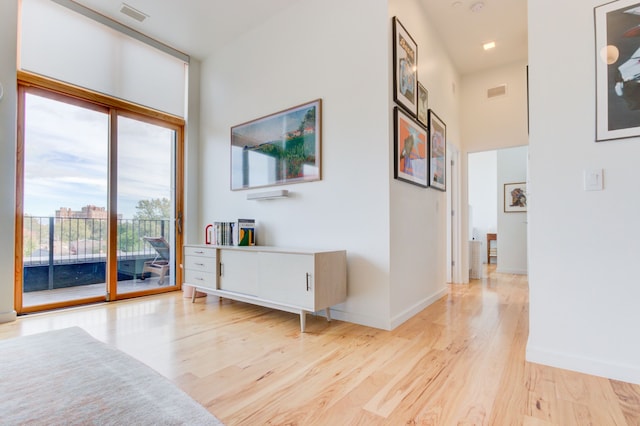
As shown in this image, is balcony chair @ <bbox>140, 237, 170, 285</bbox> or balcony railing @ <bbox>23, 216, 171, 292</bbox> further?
balcony chair @ <bbox>140, 237, 170, 285</bbox>

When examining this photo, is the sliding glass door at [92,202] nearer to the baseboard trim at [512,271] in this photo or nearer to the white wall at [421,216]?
the white wall at [421,216]

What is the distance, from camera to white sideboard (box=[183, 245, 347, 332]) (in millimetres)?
2455

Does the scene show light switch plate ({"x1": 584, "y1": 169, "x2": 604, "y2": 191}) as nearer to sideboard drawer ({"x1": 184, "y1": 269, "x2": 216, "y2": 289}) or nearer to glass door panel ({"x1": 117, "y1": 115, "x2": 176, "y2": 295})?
sideboard drawer ({"x1": 184, "y1": 269, "x2": 216, "y2": 289})

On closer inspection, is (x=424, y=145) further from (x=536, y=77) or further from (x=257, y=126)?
(x=257, y=126)

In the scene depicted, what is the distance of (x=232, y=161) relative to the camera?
392 centimetres

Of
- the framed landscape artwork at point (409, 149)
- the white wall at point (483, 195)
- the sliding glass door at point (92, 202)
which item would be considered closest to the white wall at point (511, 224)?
the white wall at point (483, 195)

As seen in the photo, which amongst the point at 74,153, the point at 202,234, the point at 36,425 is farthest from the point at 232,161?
the point at 36,425

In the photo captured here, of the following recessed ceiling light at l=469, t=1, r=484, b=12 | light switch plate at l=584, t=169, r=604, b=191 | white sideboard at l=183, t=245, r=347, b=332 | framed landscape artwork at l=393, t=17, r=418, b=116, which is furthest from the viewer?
recessed ceiling light at l=469, t=1, r=484, b=12

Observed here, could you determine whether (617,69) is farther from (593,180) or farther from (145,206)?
(145,206)

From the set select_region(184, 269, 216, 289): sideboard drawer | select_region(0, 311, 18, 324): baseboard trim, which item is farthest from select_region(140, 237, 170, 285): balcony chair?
select_region(0, 311, 18, 324): baseboard trim

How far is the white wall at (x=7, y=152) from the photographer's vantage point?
9.04 ft

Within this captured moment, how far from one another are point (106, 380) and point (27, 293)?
104 inches

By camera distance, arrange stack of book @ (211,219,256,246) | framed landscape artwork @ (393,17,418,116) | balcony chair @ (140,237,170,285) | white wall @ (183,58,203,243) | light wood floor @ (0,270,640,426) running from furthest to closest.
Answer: white wall @ (183,58,203,243) → balcony chair @ (140,237,170,285) → stack of book @ (211,219,256,246) → framed landscape artwork @ (393,17,418,116) → light wood floor @ (0,270,640,426)

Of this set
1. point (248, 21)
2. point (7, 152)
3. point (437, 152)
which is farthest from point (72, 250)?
point (437, 152)
